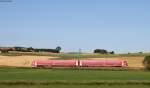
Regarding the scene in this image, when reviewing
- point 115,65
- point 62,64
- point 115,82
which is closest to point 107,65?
point 115,65

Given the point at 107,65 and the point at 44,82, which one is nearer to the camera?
the point at 44,82

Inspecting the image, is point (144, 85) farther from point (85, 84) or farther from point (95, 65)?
point (95, 65)

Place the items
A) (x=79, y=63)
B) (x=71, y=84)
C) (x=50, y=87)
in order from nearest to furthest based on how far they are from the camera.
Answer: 1. (x=50, y=87)
2. (x=71, y=84)
3. (x=79, y=63)

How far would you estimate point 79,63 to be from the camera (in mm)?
55375

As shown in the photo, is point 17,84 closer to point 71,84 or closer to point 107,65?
point 71,84

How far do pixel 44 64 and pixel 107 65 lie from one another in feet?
24.3

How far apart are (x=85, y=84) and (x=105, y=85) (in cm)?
107

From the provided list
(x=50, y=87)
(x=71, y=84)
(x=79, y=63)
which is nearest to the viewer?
(x=50, y=87)

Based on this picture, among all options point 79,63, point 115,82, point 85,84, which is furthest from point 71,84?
point 79,63

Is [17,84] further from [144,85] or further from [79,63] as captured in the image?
[79,63]

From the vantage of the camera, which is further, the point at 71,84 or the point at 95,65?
the point at 95,65

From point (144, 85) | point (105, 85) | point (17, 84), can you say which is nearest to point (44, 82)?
point (17, 84)

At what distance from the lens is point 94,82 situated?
2531 cm

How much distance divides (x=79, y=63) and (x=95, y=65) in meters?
2.00
